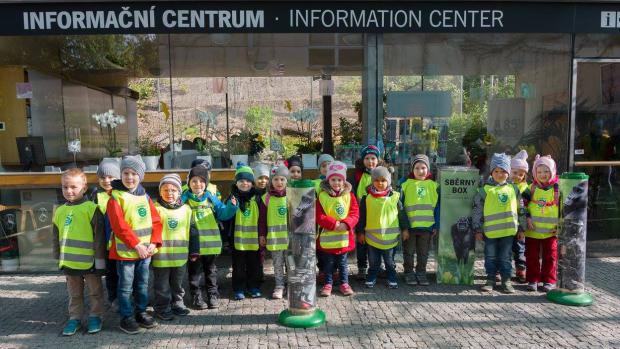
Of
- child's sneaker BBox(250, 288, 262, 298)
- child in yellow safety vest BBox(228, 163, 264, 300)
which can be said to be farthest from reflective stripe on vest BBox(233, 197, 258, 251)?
child's sneaker BBox(250, 288, 262, 298)

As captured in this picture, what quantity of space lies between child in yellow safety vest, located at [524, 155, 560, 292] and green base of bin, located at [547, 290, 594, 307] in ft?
0.81

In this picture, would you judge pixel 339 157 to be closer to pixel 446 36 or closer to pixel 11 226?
pixel 446 36

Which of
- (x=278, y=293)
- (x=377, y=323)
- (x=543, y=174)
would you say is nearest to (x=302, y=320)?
(x=377, y=323)

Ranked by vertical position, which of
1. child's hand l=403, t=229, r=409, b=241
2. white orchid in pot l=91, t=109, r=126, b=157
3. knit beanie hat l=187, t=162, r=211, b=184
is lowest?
child's hand l=403, t=229, r=409, b=241

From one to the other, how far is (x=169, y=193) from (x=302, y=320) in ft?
5.62

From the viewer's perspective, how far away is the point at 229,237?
5371mm

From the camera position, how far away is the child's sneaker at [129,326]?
4418 millimetres

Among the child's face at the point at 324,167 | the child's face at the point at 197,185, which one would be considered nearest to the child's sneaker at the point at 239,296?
the child's face at the point at 197,185

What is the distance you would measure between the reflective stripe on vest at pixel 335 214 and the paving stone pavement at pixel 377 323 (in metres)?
0.59

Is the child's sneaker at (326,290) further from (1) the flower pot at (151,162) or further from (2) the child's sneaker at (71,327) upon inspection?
(1) the flower pot at (151,162)

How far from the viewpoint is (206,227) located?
16.3 ft

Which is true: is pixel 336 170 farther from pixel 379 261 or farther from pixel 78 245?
pixel 78 245

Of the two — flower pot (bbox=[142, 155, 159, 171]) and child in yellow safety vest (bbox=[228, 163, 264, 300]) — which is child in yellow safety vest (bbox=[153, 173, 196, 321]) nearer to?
child in yellow safety vest (bbox=[228, 163, 264, 300])

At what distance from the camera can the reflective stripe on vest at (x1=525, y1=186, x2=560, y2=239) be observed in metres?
5.34
